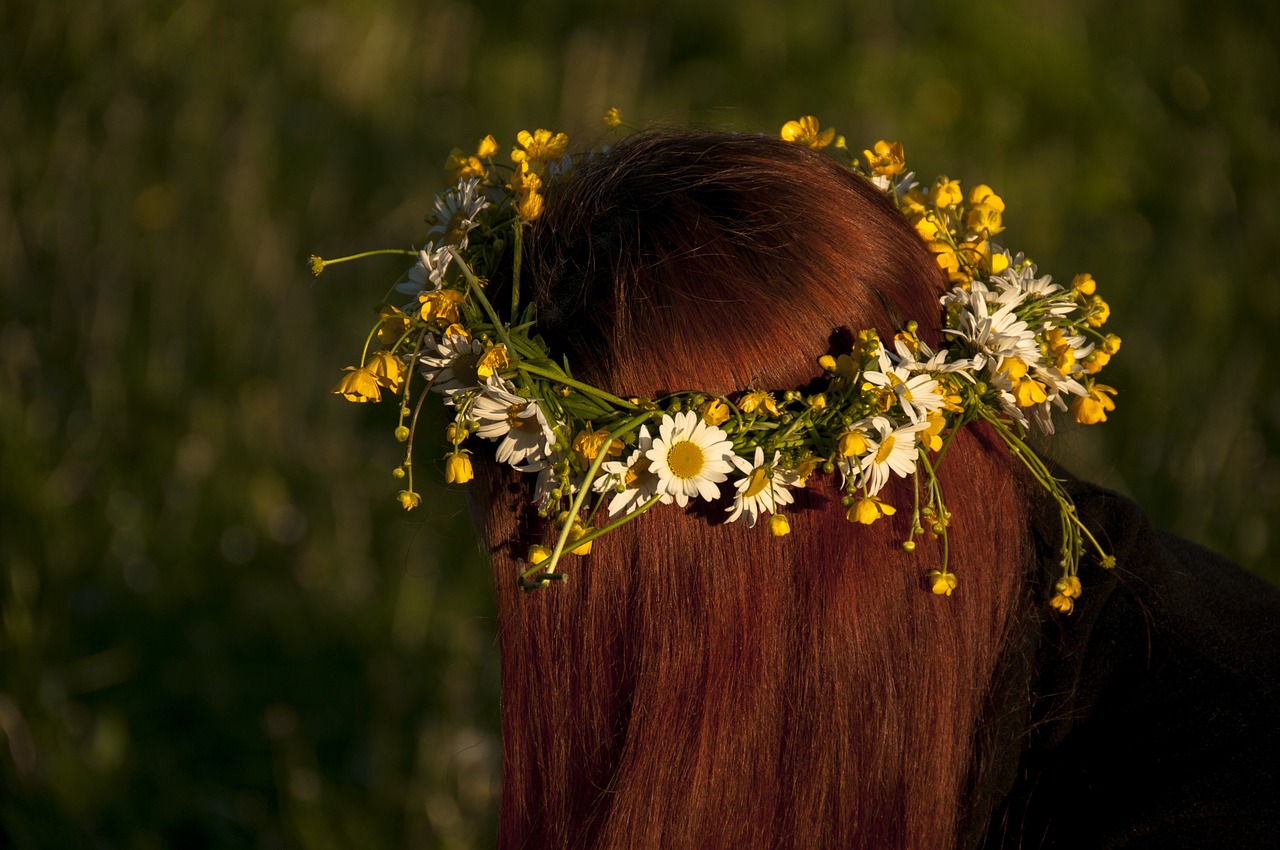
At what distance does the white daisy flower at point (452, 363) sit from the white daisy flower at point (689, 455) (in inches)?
10.1

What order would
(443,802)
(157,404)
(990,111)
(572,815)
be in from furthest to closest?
(990,111), (157,404), (443,802), (572,815)

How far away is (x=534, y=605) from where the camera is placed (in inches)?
63.9

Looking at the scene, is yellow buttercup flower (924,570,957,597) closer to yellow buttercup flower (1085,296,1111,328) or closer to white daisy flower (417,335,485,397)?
yellow buttercup flower (1085,296,1111,328)

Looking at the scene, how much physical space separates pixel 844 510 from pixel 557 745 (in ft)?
1.71

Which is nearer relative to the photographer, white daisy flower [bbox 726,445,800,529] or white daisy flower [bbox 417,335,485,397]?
white daisy flower [bbox 726,445,800,529]

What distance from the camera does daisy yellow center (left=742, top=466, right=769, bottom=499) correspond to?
4.55ft

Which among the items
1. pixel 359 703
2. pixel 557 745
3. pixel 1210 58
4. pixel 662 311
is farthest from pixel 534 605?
pixel 1210 58

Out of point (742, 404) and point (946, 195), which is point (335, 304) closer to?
point (946, 195)

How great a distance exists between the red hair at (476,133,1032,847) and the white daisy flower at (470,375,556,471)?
7 centimetres

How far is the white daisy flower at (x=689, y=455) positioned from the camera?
138 cm

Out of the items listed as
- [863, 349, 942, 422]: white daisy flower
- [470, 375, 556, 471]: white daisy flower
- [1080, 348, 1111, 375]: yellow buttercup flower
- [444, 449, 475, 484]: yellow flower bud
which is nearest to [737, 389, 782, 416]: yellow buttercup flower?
[863, 349, 942, 422]: white daisy flower

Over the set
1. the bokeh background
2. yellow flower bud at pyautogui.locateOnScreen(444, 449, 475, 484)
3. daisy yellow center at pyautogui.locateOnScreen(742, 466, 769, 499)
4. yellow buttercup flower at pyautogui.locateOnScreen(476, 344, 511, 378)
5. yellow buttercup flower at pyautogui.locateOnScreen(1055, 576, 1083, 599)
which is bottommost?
the bokeh background

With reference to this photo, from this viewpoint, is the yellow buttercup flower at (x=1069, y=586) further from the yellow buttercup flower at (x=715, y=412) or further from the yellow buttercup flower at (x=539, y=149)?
the yellow buttercup flower at (x=539, y=149)

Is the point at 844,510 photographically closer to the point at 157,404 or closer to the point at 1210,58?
the point at 157,404
